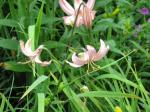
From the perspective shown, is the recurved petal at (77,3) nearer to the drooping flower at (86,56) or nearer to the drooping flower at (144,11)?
the drooping flower at (86,56)

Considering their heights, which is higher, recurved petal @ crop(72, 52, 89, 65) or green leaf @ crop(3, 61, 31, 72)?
recurved petal @ crop(72, 52, 89, 65)

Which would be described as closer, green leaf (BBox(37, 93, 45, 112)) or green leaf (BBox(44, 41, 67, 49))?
green leaf (BBox(37, 93, 45, 112))

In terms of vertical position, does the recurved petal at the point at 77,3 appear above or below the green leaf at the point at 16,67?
above

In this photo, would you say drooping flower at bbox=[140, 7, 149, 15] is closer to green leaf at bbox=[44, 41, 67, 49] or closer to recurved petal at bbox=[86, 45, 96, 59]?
green leaf at bbox=[44, 41, 67, 49]

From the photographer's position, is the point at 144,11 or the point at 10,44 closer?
the point at 10,44

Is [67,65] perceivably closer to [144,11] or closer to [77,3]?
[77,3]

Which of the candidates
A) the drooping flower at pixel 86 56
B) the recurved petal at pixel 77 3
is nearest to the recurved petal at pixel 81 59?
the drooping flower at pixel 86 56

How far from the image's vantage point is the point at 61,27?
2201mm

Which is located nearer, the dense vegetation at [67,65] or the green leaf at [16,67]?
the dense vegetation at [67,65]

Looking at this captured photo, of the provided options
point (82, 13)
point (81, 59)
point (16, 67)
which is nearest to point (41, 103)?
point (81, 59)

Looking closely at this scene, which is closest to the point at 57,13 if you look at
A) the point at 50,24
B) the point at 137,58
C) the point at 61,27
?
the point at 61,27

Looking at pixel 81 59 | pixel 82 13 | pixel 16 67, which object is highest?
pixel 82 13

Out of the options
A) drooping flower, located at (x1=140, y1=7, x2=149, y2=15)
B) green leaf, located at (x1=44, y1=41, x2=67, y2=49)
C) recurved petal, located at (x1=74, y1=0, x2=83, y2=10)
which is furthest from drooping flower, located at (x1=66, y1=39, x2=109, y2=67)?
drooping flower, located at (x1=140, y1=7, x2=149, y2=15)

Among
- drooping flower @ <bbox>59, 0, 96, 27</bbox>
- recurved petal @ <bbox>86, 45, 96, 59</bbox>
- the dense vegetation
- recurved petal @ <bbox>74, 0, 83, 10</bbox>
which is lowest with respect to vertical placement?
the dense vegetation
